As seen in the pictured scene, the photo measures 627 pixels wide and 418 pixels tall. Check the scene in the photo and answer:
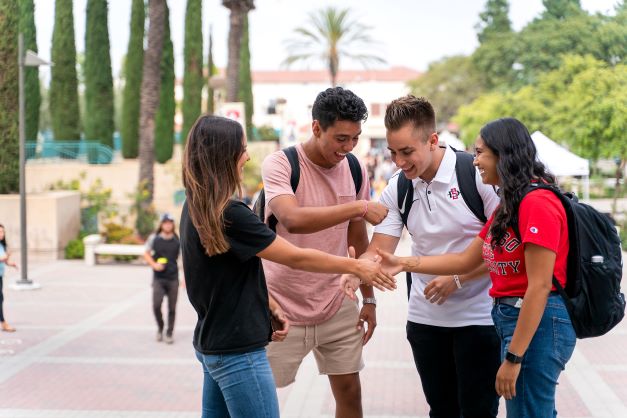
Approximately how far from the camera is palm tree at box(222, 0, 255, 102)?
24.0 m

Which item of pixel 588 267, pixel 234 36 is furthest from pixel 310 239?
pixel 234 36

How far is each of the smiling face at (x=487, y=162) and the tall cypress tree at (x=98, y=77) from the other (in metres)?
30.4

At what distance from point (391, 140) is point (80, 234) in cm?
1635

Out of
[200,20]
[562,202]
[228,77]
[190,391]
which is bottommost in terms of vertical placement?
[190,391]

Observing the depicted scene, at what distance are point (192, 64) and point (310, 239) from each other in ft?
118

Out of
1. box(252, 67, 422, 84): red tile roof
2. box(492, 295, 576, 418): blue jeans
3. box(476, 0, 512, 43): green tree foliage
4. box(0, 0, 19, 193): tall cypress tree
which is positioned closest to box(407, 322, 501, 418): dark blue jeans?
box(492, 295, 576, 418): blue jeans

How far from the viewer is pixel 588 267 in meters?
3.50

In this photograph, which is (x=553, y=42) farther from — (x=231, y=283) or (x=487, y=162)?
(x=231, y=283)

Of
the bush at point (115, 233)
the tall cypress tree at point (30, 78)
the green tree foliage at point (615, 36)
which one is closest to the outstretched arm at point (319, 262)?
the green tree foliage at point (615, 36)

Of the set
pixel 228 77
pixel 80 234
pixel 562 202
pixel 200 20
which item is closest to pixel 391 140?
pixel 562 202

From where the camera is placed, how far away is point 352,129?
13.5ft

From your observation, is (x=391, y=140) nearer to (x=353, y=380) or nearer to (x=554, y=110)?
(x=353, y=380)

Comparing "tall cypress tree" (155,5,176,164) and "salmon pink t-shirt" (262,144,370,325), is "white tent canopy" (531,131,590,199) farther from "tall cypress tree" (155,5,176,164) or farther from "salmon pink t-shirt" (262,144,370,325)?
"tall cypress tree" (155,5,176,164)

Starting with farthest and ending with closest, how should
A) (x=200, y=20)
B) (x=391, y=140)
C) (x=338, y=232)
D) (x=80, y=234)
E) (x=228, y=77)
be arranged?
(x=200, y=20) → (x=228, y=77) → (x=80, y=234) → (x=338, y=232) → (x=391, y=140)
